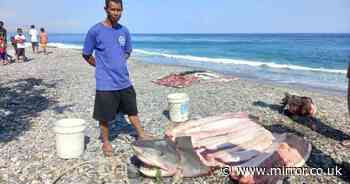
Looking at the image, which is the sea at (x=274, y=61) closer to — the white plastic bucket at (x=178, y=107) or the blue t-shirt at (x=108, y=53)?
the white plastic bucket at (x=178, y=107)

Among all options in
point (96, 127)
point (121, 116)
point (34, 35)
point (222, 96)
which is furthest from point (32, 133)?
point (34, 35)

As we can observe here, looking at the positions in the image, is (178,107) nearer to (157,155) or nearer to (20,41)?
(157,155)

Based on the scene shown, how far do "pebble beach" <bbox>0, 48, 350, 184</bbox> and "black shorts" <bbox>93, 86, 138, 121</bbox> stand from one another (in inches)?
26.3

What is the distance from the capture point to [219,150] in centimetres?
461

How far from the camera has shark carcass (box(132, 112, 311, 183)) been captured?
13.5ft

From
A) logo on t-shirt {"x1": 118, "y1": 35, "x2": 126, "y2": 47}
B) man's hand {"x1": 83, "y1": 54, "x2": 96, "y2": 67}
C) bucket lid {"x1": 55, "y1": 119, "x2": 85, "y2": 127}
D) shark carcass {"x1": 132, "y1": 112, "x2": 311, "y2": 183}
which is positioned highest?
logo on t-shirt {"x1": 118, "y1": 35, "x2": 126, "y2": 47}

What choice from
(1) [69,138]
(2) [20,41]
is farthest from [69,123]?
(2) [20,41]

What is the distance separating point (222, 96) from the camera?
9594 millimetres

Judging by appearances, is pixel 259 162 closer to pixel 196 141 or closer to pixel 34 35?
pixel 196 141

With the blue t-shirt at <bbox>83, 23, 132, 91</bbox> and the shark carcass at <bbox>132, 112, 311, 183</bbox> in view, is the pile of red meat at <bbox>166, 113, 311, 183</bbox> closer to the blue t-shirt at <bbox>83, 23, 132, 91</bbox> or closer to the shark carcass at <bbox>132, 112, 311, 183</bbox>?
the shark carcass at <bbox>132, 112, 311, 183</bbox>

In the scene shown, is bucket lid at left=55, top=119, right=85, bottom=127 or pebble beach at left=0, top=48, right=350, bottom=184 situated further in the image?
bucket lid at left=55, top=119, right=85, bottom=127

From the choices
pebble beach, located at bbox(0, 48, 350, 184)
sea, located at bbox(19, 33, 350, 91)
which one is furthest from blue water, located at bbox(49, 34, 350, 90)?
pebble beach, located at bbox(0, 48, 350, 184)

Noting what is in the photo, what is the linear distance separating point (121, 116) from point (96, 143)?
5.62ft

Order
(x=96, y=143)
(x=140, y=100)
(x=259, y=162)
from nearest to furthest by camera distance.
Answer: (x=259, y=162) → (x=96, y=143) → (x=140, y=100)
